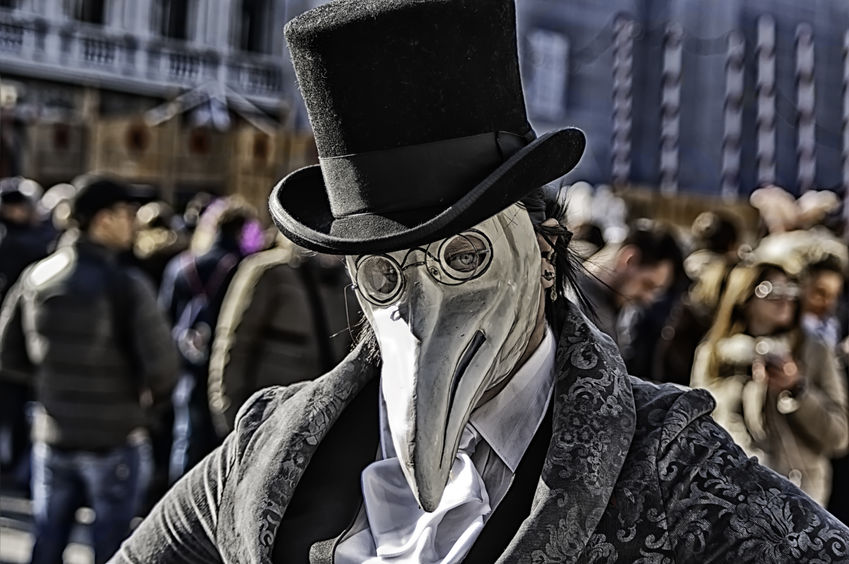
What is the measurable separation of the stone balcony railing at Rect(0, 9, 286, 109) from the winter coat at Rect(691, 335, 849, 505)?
20.6m

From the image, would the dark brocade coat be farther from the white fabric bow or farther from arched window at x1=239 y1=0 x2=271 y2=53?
arched window at x1=239 y1=0 x2=271 y2=53

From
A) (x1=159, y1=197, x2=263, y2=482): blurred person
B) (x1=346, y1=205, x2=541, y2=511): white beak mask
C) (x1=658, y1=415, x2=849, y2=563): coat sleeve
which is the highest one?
(x1=346, y1=205, x2=541, y2=511): white beak mask

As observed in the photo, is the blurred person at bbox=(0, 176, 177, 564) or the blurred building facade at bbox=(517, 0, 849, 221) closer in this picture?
the blurred person at bbox=(0, 176, 177, 564)

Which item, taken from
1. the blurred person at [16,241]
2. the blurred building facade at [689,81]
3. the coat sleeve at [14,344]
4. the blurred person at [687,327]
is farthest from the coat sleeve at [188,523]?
the blurred building facade at [689,81]

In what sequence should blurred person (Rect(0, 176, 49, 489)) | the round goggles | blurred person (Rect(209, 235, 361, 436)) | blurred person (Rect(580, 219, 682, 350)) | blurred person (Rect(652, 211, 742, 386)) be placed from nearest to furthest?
the round goggles → blurred person (Rect(209, 235, 361, 436)) → blurred person (Rect(652, 211, 742, 386)) → blurred person (Rect(580, 219, 682, 350)) → blurred person (Rect(0, 176, 49, 489))

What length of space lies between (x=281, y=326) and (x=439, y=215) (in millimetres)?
3274

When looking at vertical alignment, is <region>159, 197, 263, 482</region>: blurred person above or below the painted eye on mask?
below

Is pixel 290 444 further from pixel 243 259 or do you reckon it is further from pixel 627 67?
pixel 627 67

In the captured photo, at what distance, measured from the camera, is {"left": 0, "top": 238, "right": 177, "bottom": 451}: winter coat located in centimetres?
457

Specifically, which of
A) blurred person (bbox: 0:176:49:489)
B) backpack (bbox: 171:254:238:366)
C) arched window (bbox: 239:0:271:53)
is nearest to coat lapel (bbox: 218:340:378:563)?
backpack (bbox: 171:254:238:366)

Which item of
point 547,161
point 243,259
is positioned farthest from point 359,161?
point 243,259

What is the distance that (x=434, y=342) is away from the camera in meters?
1.56

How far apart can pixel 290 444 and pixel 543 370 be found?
0.36m

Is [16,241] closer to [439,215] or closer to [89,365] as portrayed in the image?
[89,365]
